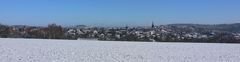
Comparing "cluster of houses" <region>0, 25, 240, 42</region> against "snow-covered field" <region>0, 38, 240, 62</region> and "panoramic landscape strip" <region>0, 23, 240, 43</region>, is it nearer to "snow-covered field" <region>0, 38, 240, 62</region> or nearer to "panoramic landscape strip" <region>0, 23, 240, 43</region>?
"panoramic landscape strip" <region>0, 23, 240, 43</region>

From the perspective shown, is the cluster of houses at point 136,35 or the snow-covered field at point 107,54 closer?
the snow-covered field at point 107,54

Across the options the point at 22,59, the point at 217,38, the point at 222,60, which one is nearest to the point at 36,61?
the point at 22,59

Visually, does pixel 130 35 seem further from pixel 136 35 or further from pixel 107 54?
pixel 107 54

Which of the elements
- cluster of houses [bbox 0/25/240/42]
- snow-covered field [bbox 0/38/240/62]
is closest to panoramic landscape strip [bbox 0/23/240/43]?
cluster of houses [bbox 0/25/240/42]

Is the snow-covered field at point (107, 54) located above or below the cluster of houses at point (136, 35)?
below

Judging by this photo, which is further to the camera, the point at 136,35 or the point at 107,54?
the point at 136,35

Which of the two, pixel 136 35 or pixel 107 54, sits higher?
pixel 136 35

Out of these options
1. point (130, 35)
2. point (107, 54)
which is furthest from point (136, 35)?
point (107, 54)

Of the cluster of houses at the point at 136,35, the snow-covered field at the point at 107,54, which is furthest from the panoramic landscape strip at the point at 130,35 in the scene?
the snow-covered field at the point at 107,54

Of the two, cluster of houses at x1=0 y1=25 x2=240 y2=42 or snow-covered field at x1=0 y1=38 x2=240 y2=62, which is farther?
cluster of houses at x1=0 y1=25 x2=240 y2=42

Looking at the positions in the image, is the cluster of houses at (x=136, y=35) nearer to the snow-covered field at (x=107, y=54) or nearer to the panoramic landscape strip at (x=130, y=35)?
the panoramic landscape strip at (x=130, y=35)

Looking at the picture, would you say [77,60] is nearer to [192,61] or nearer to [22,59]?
[22,59]
